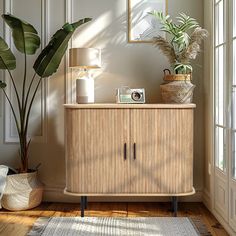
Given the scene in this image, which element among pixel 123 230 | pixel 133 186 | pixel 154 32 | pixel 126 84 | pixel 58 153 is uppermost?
pixel 154 32

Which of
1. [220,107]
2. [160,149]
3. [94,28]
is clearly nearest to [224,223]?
[160,149]

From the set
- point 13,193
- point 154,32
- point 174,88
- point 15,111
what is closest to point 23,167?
point 13,193

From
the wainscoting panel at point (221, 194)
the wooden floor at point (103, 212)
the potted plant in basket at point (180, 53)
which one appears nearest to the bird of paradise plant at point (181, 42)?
the potted plant in basket at point (180, 53)

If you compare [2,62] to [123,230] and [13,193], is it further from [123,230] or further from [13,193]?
[123,230]

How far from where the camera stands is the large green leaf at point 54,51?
327cm

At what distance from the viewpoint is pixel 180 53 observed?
3.41 meters

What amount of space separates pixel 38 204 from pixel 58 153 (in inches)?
19.9

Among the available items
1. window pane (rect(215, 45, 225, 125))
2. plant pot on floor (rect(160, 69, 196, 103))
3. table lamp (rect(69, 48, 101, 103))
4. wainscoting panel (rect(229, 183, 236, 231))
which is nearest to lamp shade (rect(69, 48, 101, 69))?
table lamp (rect(69, 48, 101, 103))

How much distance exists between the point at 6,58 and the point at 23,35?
0.27 metres

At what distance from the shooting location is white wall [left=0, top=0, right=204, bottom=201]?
3658 mm

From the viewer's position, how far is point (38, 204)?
354 centimetres

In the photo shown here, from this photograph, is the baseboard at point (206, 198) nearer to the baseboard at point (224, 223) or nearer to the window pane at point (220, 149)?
the baseboard at point (224, 223)

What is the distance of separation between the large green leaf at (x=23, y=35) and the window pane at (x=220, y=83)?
1554 mm

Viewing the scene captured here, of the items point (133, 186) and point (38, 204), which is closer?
point (133, 186)
